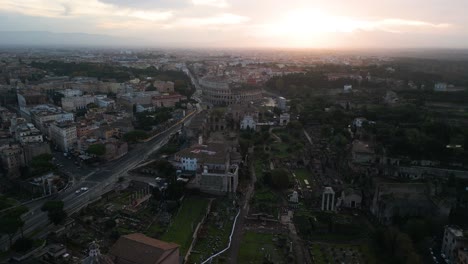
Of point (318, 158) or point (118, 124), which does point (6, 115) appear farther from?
point (318, 158)

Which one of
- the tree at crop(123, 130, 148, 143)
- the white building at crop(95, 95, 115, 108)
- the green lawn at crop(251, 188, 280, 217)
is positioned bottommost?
the green lawn at crop(251, 188, 280, 217)

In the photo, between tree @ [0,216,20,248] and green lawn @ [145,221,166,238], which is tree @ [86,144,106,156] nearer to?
tree @ [0,216,20,248]

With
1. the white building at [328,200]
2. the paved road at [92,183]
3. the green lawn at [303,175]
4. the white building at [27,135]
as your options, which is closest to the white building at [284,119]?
the green lawn at [303,175]

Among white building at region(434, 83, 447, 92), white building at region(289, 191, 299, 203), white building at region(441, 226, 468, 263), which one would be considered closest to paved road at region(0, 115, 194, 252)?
white building at region(289, 191, 299, 203)

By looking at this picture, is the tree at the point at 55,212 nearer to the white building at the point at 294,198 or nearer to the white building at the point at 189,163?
the white building at the point at 189,163

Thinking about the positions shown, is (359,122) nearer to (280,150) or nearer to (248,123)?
(280,150)
